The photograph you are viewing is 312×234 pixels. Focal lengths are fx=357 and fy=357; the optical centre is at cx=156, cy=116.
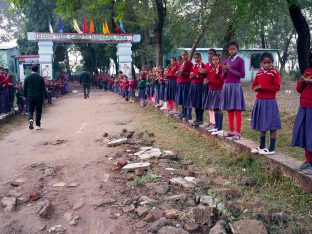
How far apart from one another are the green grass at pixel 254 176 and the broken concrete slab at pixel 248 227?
0.58ft

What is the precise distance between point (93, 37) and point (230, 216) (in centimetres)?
2192

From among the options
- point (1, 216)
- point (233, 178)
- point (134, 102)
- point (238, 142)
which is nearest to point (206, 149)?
point (238, 142)

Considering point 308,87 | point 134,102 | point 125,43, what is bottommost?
point 134,102

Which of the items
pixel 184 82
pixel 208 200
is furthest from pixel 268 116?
pixel 184 82

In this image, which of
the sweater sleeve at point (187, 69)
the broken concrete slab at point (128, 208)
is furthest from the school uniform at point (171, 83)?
the broken concrete slab at point (128, 208)

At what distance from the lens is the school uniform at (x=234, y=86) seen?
6.48 meters

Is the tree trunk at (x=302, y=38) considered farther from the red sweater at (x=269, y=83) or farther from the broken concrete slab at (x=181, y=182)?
the broken concrete slab at (x=181, y=182)

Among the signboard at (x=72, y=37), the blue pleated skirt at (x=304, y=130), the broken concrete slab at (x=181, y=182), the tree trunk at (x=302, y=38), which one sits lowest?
the broken concrete slab at (x=181, y=182)

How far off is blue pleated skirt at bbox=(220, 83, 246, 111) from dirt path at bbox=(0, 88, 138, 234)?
2.45 meters

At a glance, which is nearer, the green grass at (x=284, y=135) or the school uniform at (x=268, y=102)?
the school uniform at (x=268, y=102)

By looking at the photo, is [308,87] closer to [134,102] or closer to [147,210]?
[147,210]

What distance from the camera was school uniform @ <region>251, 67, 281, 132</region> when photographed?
5.45 metres

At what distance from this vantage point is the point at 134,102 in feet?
61.0

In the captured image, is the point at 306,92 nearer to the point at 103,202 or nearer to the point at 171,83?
the point at 103,202
